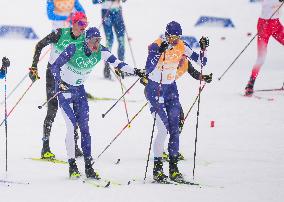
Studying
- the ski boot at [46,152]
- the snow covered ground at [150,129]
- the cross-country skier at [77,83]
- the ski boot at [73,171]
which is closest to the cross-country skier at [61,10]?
the snow covered ground at [150,129]

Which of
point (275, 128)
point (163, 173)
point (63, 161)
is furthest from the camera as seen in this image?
point (275, 128)

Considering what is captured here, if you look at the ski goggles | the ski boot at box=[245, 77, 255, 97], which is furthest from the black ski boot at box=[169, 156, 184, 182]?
the ski boot at box=[245, 77, 255, 97]

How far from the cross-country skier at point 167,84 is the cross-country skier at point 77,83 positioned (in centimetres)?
31

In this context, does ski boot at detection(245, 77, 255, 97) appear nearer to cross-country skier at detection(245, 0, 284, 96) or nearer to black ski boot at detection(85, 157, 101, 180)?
cross-country skier at detection(245, 0, 284, 96)

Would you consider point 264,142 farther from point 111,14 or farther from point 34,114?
point 111,14

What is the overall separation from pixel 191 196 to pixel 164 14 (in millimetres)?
13032

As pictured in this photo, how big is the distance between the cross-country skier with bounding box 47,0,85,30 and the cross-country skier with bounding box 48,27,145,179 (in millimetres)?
3262

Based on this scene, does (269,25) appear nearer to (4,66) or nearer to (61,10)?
(61,10)

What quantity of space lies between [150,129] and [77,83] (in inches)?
123

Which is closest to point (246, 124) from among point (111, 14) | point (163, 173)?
point (163, 173)

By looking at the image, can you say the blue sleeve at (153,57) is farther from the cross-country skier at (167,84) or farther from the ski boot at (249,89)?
the ski boot at (249,89)

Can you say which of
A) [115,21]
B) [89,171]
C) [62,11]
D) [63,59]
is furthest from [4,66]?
[115,21]

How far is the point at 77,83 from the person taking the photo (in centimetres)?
719

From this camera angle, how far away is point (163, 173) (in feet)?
23.1
